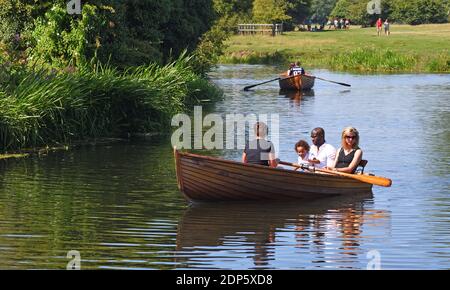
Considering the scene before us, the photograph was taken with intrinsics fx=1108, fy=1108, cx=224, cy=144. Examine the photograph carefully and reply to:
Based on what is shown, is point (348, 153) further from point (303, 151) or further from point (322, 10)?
point (322, 10)

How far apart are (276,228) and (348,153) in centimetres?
395

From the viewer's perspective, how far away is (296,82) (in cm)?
5797

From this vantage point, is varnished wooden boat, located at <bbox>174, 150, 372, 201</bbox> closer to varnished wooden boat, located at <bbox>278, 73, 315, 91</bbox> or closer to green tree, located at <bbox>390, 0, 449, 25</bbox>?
varnished wooden boat, located at <bbox>278, 73, 315, 91</bbox>

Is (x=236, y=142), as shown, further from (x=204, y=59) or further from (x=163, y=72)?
(x=204, y=59)

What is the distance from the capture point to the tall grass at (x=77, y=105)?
29266 millimetres

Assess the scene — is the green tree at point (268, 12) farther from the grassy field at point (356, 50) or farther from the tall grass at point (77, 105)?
the tall grass at point (77, 105)

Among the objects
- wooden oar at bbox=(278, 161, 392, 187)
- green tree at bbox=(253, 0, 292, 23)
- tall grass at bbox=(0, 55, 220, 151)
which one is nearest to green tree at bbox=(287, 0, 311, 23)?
green tree at bbox=(253, 0, 292, 23)

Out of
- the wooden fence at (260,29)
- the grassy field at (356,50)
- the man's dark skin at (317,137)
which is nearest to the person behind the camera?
the man's dark skin at (317,137)

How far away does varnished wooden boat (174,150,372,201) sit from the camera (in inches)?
838

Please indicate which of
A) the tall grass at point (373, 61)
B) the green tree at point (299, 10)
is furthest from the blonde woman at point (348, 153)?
the green tree at point (299, 10)

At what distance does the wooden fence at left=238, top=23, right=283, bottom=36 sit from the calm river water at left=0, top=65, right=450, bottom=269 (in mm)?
84954

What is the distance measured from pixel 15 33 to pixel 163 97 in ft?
25.1

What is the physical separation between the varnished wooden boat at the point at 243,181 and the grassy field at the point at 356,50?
2133 inches

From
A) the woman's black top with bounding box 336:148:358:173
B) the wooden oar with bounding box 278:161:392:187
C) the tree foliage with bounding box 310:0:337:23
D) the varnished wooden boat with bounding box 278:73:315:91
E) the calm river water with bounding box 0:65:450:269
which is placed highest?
the woman's black top with bounding box 336:148:358:173
